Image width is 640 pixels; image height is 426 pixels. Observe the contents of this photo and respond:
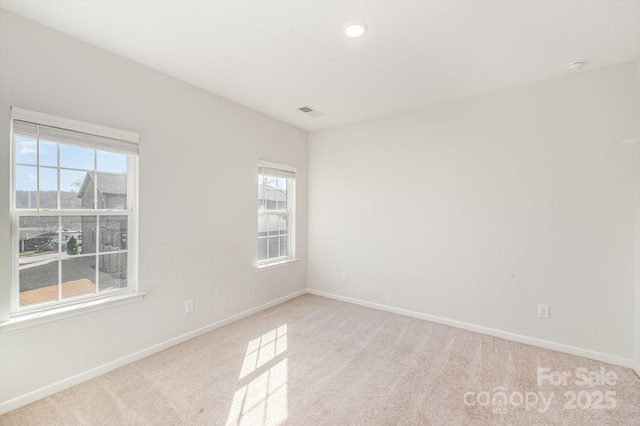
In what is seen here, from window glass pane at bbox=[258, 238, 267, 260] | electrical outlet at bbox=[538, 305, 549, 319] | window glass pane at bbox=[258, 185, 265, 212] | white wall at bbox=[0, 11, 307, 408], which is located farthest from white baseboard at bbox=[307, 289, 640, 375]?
window glass pane at bbox=[258, 185, 265, 212]

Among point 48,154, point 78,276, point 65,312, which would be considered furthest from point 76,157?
point 65,312

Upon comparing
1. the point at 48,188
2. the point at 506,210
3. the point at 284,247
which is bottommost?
the point at 284,247

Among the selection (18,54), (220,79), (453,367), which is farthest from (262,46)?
(453,367)

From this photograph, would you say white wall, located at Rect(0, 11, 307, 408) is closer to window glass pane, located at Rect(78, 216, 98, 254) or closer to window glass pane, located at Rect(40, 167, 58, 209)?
window glass pane, located at Rect(40, 167, 58, 209)

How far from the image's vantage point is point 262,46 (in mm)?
2227

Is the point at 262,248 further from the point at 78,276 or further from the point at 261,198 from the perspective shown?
the point at 78,276

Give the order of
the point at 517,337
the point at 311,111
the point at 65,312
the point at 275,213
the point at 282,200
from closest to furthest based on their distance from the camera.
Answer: the point at 65,312 → the point at 517,337 → the point at 311,111 → the point at 275,213 → the point at 282,200

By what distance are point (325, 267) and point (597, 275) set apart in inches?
120

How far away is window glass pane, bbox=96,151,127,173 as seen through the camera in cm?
232

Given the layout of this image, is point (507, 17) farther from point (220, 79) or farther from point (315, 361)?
point (315, 361)

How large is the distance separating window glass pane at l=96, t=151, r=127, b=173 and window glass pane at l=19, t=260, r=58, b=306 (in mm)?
808

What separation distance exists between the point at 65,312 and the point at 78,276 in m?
0.28

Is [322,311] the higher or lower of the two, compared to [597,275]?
lower

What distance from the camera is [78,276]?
222 cm
